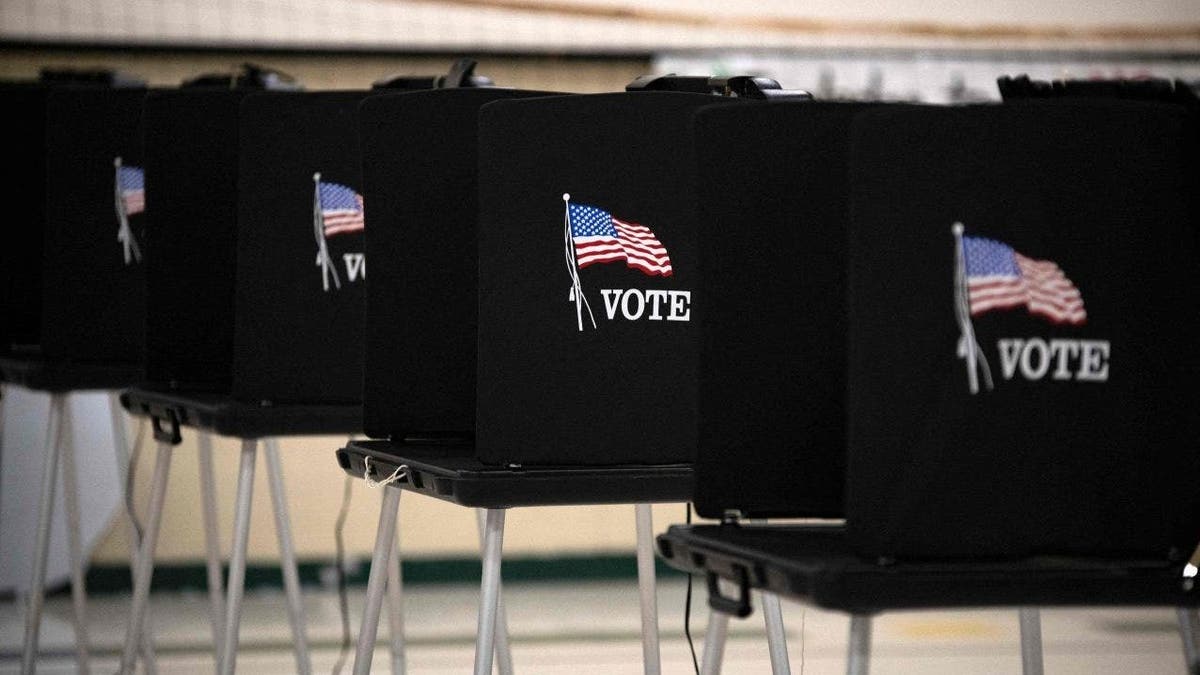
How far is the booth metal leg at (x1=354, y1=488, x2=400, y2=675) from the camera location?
6.26 feet

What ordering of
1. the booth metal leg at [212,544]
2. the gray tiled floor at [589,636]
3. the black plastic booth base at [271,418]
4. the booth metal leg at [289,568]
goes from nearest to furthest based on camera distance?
the black plastic booth base at [271,418]
the booth metal leg at [289,568]
the booth metal leg at [212,544]
the gray tiled floor at [589,636]

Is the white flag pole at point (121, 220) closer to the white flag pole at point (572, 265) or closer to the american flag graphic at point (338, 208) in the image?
the american flag graphic at point (338, 208)

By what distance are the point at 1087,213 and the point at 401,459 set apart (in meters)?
0.81

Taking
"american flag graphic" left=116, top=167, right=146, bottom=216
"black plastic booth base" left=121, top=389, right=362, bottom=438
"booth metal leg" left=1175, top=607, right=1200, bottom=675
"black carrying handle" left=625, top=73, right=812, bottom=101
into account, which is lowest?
"booth metal leg" left=1175, top=607, right=1200, bottom=675

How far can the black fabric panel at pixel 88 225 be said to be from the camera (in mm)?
2609

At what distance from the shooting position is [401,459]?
1.80 m

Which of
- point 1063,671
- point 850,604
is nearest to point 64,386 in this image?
point 850,604

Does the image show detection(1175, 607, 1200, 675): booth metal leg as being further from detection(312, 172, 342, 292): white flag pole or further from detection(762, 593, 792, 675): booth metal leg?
detection(312, 172, 342, 292): white flag pole

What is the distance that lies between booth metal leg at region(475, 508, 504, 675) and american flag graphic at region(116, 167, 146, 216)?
3.65 feet

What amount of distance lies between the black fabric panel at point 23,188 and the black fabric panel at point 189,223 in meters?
0.53

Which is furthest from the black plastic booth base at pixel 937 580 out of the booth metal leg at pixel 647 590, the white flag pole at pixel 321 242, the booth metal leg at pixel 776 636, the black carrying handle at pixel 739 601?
the white flag pole at pixel 321 242

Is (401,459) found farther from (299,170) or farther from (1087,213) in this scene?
(1087,213)

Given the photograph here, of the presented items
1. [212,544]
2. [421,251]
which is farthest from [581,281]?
[212,544]

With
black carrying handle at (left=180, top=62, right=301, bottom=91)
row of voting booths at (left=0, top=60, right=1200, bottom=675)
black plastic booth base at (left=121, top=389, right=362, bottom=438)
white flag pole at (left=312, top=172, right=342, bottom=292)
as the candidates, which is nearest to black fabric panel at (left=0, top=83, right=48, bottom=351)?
row of voting booths at (left=0, top=60, right=1200, bottom=675)
